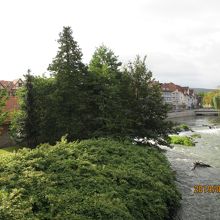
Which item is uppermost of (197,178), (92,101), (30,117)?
(92,101)

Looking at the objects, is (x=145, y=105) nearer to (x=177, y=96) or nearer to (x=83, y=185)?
(x=83, y=185)

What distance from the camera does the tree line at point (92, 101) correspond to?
89.5ft

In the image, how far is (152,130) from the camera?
27734 mm

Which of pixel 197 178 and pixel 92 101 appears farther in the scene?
pixel 92 101

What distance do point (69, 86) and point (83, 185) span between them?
1561cm

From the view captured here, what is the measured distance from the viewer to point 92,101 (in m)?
28.6

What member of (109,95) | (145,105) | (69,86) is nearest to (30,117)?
(69,86)

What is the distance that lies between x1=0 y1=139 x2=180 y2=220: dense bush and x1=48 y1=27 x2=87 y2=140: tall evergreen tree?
7.56 meters

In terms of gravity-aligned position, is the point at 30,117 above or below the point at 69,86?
below

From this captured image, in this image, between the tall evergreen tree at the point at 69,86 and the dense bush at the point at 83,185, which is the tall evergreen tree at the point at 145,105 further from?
the dense bush at the point at 83,185

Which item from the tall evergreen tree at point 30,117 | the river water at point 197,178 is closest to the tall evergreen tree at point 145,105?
the river water at point 197,178

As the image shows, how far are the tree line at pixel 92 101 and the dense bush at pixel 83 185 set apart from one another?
6.57 meters

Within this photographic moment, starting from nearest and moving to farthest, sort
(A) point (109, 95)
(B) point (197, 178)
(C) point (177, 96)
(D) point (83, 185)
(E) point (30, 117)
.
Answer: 1. (D) point (83, 185)
2. (B) point (197, 178)
3. (A) point (109, 95)
4. (E) point (30, 117)
5. (C) point (177, 96)

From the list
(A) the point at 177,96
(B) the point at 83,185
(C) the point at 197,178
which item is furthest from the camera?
(A) the point at 177,96
